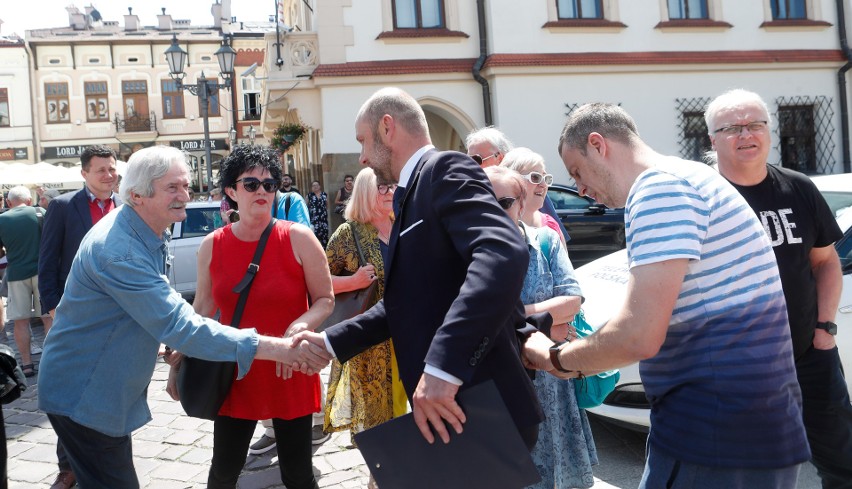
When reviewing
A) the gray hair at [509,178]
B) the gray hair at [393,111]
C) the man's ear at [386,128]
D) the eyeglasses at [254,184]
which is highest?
the gray hair at [393,111]

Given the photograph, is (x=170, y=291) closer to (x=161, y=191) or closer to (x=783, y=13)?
(x=161, y=191)

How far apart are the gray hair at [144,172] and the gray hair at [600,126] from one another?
5.65 feet

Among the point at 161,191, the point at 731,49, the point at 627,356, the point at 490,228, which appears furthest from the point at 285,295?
the point at 731,49

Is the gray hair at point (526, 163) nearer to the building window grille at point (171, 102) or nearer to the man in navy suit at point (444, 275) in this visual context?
the man in navy suit at point (444, 275)

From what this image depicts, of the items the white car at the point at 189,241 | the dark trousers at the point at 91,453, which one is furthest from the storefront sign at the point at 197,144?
the dark trousers at the point at 91,453

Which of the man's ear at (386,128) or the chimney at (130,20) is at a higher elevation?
the chimney at (130,20)

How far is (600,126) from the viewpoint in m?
2.25

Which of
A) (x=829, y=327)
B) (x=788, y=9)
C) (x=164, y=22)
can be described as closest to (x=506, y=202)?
(x=829, y=327)

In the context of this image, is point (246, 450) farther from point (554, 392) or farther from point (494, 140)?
point (494, 140)

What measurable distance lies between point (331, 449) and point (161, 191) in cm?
281

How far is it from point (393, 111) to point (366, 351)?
2042 mm

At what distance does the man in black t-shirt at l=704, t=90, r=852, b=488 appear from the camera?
11.0 feet

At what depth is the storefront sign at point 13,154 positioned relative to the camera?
4216cm

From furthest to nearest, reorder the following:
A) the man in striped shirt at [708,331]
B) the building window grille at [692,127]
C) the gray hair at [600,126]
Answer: the building window grille at [692,127]
the gray hair at [600,126]
the man in striped shirt at [708,331]
